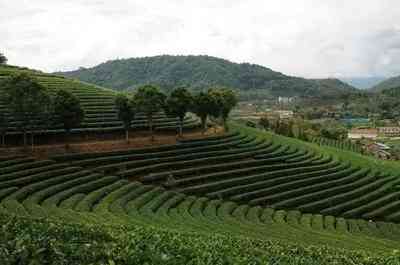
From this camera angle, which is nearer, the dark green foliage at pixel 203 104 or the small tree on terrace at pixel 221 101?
the dark green foliage at pixel 203 104

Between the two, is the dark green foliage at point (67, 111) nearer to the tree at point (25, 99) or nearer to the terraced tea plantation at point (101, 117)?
the tree at point (25, 99)

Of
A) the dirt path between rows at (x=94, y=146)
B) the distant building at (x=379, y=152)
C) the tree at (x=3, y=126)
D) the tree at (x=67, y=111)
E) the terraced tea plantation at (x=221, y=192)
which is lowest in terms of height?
the distant building at (x=379, y=152)

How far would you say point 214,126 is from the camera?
2734 inches

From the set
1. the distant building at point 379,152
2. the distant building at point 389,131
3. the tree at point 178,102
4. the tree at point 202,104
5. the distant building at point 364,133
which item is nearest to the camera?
the tree at point 178,102

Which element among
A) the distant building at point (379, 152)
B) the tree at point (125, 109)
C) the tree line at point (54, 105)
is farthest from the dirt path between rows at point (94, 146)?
the distant building at point (379, 152)

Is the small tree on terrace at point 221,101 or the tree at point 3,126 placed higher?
the small tree on terrace at point 221,101

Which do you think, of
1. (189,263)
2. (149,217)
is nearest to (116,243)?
(189,263)

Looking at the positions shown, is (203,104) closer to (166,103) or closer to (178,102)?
(178,102)

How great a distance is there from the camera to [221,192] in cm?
4316

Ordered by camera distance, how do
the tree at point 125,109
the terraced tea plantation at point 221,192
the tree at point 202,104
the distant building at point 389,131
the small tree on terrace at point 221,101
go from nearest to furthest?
the terraced tea plantation at point 221,192
the tree at point 125,109
the tree at point 202,104
the small tree on terrace at point 221,101
the distant building at point 389,131

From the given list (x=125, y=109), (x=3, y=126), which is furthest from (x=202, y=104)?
(x=3, y=126)

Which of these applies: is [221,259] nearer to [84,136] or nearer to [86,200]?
[86,200]

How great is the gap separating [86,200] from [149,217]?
5250 millimetres

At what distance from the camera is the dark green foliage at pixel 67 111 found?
49031mm
